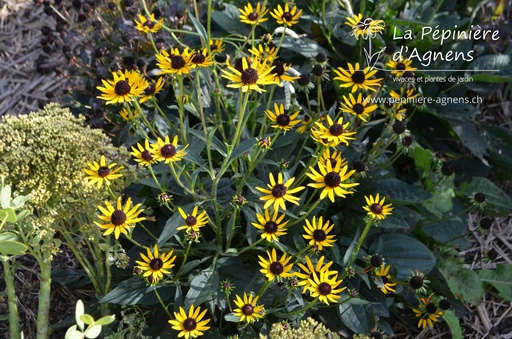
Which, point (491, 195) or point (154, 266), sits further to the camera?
point (491, 195)

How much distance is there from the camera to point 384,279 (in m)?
2.47

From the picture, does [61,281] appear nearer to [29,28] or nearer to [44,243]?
[44,243]

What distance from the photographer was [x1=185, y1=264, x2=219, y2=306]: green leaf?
2.08 metres

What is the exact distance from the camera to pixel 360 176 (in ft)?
8.30

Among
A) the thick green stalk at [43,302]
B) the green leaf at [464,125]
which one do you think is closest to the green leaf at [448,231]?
A: the green leaf at [464,125]

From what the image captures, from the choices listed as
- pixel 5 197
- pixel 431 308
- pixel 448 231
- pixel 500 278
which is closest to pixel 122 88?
pixel 5 197

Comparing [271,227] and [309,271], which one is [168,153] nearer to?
[271,227]

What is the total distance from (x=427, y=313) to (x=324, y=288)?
66cm

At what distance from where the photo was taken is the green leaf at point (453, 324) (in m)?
2.45

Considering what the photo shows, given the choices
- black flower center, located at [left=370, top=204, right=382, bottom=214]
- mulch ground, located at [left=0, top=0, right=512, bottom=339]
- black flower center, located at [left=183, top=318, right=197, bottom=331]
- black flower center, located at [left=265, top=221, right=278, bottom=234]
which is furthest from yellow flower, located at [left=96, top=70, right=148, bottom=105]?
mulch ground, located at [left=0, top=0, right=512, bottom=339]

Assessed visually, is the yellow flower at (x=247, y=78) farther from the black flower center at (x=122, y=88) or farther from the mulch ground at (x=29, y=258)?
the mulch ground at (x=29, y=258)

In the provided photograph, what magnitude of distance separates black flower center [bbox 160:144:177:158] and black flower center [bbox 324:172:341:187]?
465 millimetres

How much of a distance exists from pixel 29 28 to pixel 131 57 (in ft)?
3.66

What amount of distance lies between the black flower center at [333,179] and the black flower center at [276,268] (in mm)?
282
